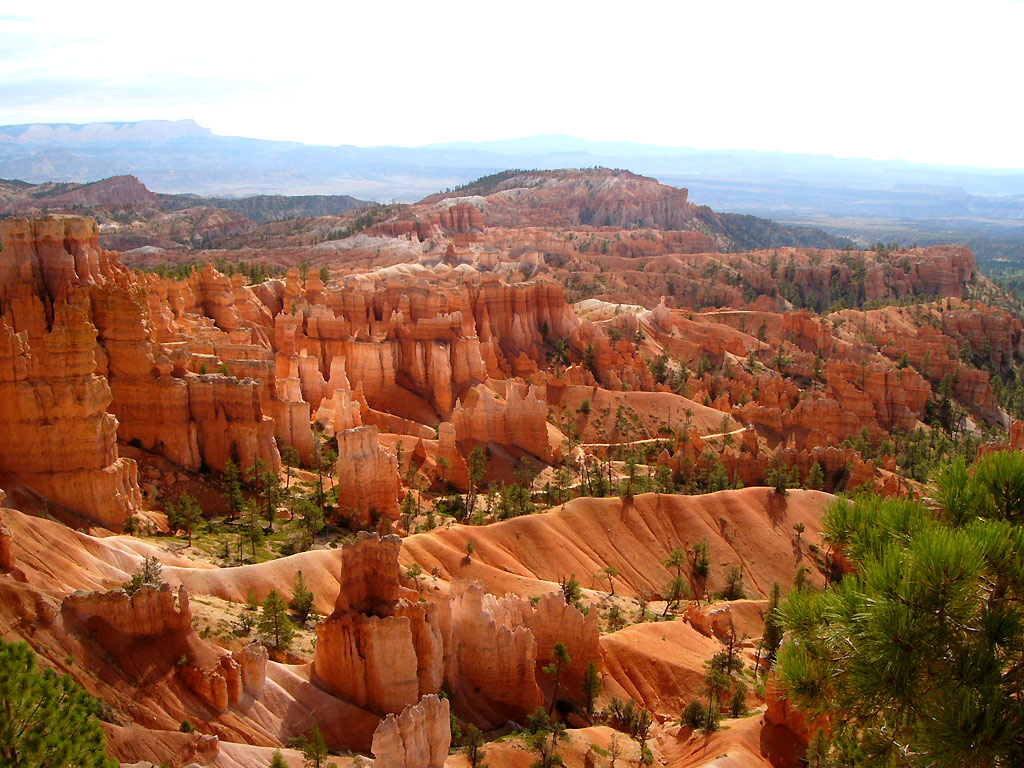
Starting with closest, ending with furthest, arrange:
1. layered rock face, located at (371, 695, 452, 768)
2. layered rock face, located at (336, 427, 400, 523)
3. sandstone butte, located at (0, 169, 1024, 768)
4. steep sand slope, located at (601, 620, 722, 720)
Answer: layered rock face, located at (371, 695, 452, 768) < sandstone butte, located at (0, 169, 1024, 768) < steep sand slope, located at (601, 620, 722, 720) < layered rock face, located at (336, 427, 400, 523)

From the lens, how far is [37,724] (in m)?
12.1

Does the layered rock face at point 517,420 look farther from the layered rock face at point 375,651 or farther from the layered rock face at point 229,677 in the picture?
the layered rock face at point 229,677

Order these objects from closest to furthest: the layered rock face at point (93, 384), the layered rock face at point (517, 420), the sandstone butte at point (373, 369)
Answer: the layered rock face at point (93, 384) → the sandstone butte at point (373, 369) → the layered rock face at point (517, 420)

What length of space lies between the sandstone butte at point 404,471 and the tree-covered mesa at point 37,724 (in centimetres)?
369

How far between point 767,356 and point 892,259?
55421 mm

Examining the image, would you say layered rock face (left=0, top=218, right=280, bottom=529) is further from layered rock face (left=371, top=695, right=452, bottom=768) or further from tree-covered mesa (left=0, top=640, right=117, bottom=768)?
tree-covered mesa (left=0, top=640, right=117, bottom=768)

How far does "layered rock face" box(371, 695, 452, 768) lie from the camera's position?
18.6 meters

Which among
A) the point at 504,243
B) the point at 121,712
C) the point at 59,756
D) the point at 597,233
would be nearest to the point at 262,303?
the point at 121,712

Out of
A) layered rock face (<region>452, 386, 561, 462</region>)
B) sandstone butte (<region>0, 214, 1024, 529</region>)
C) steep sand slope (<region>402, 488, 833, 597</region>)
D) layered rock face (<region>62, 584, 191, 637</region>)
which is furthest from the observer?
layered rock face (<region>452, 386, 561, 462</region>)

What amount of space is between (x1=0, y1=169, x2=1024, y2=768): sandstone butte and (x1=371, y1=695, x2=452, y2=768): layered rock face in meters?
0.07

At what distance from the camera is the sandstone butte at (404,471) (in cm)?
1998

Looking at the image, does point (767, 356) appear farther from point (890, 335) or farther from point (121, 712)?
point (121, 712)

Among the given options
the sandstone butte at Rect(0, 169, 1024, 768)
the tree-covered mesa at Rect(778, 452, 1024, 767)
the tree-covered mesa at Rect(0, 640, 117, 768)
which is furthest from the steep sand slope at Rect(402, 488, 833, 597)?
the tree-covered mesa at Rect(778, 452, 1024, 767)

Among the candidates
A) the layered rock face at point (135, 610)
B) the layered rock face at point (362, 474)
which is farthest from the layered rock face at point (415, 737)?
the layered rock face at point (362, 474)
